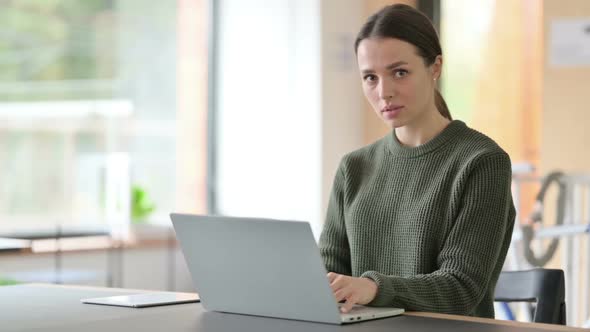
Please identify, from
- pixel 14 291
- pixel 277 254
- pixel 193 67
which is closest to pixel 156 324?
pixel 277 254

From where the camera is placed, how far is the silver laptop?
147cm

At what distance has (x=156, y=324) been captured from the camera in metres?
1.50

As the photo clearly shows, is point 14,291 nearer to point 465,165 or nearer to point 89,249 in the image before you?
point 465,165

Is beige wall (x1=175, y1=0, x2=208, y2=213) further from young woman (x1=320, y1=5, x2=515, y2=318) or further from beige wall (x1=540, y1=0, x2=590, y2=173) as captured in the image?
young woman (x1=320, y1=5, x2=515, y2=318)

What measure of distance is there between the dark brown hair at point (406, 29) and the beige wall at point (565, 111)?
2.87m

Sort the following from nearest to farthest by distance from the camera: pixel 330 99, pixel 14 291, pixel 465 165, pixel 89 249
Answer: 1. pixel 465 165
2. pixel 14 291
3. pixel 89 249
4. pixel 330 99

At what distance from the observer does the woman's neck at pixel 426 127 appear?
1.95m

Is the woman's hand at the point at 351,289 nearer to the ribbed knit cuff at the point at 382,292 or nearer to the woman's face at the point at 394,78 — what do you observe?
the ribbed knit cuff at the point at 382,292

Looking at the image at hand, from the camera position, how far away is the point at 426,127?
1.95m

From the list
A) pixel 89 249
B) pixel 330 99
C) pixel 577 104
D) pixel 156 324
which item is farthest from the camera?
pixel 330 99

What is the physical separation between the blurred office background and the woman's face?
9.61 ft

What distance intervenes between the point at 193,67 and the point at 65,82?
2.70ft

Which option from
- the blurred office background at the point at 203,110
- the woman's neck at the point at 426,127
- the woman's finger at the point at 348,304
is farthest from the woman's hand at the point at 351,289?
the blurred office background at the point at 203,110

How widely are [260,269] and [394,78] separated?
19.7 inches
